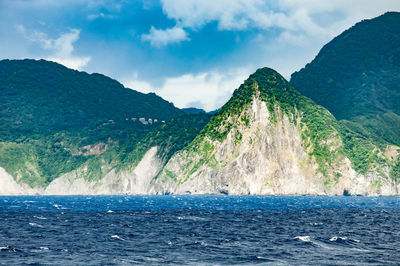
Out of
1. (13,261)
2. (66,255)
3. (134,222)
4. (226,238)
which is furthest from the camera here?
(134,222)

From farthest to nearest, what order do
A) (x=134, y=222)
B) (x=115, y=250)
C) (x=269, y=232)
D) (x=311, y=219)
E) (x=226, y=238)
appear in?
(x=311, y=219) → (x=134, y=222) → (x=269, y=232) → (x=226, y=238) → (x=115, y=250)

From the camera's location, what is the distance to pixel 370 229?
284 feet

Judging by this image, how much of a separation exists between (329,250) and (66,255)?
99.3 feet

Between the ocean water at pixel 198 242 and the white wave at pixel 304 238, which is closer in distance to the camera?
the ocean water at pixel 198 242

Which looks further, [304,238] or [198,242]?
[304,238]

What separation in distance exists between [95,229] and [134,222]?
14.8m

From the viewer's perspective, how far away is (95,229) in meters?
85.6

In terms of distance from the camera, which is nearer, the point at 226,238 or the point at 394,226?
the point at 226,238

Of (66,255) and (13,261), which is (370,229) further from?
(13,261)

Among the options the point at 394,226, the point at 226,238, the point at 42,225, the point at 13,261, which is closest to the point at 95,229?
the point at 42,225

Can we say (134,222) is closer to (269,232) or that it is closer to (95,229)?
(95,229)

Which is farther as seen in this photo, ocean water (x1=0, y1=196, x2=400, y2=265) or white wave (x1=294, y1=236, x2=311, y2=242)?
white wave (x1=294, y1=236, x2=311, y2=242)

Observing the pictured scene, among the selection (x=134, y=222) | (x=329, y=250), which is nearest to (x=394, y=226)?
(x=329, y=250)

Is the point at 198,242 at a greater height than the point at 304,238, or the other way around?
the point at 304,238
